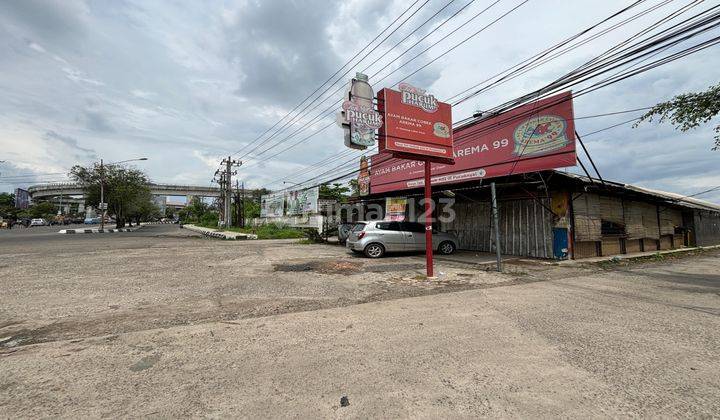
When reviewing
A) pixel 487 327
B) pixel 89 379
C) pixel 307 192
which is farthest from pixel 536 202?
pixel 307 192

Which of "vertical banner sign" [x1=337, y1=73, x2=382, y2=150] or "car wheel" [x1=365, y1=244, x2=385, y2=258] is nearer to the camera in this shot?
"vertical banner sign" [x1=337, y1=73, x2=382, y2=150]

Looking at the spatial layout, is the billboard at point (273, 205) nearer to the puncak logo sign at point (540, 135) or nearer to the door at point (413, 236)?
the door at point (413, 236)

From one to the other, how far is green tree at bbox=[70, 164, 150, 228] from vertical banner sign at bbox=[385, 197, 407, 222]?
2984cm

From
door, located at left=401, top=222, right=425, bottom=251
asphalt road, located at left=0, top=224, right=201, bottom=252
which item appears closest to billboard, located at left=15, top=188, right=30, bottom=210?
asphalt road, located at left=0, top=224, right=201, bottom=252

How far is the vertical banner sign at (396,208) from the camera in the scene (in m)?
17.1

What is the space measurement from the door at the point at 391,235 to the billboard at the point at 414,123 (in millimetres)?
4440

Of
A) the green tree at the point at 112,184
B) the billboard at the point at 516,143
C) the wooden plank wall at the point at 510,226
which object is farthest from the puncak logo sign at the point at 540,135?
the green tree at the point at 112,184

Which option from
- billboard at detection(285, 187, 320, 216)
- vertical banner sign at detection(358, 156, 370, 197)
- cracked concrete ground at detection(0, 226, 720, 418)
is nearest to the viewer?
cracked concrete ground at detection(0, 226, 720, 418)

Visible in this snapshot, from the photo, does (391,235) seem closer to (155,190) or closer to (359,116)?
(359,116)

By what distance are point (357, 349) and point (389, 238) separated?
352 inches

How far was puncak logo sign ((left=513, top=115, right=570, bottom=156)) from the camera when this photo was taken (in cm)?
1004

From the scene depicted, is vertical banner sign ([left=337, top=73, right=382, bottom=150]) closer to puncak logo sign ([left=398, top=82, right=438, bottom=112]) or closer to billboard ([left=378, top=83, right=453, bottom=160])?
billboard ([left=378, top=83, right=453, bottom=160])

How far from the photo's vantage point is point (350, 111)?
752cm

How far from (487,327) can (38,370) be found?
16.2 ft
